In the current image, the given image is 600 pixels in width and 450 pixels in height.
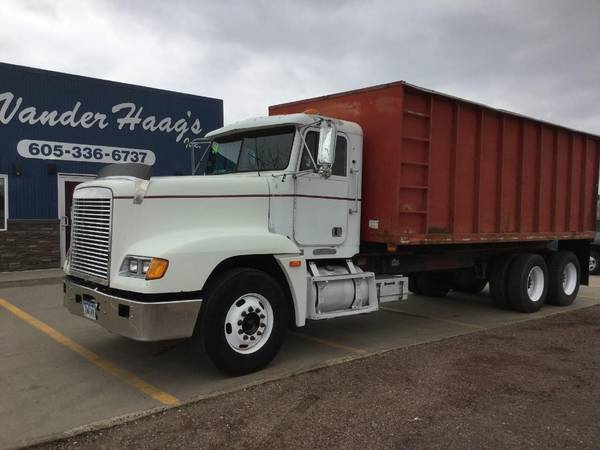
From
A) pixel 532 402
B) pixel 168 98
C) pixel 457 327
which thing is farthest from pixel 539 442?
pixel 168 98

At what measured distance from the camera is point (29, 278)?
430 inches

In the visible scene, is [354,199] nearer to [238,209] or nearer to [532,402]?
[238,209]

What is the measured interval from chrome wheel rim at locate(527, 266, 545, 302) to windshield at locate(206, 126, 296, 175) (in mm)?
5587

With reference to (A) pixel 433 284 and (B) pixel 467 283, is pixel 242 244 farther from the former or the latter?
(B) pixel 467 283

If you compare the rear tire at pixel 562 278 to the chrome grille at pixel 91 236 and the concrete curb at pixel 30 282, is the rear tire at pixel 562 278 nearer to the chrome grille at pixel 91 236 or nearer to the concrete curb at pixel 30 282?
the chrome grille at pixel 91 236

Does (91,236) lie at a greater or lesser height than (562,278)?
greater

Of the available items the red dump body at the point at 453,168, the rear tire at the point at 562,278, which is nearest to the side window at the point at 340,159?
the red dump body at the point at 453,168

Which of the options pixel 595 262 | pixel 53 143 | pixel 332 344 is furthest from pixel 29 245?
pixel 595 262

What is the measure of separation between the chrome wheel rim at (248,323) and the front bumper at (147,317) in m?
0.42

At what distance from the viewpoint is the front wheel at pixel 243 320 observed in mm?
4945

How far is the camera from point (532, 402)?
15.3 ft

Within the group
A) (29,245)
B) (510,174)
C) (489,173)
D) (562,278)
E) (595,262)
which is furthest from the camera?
(595,262)

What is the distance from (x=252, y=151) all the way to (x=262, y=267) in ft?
Result: 4.86

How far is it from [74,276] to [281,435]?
289 cm
